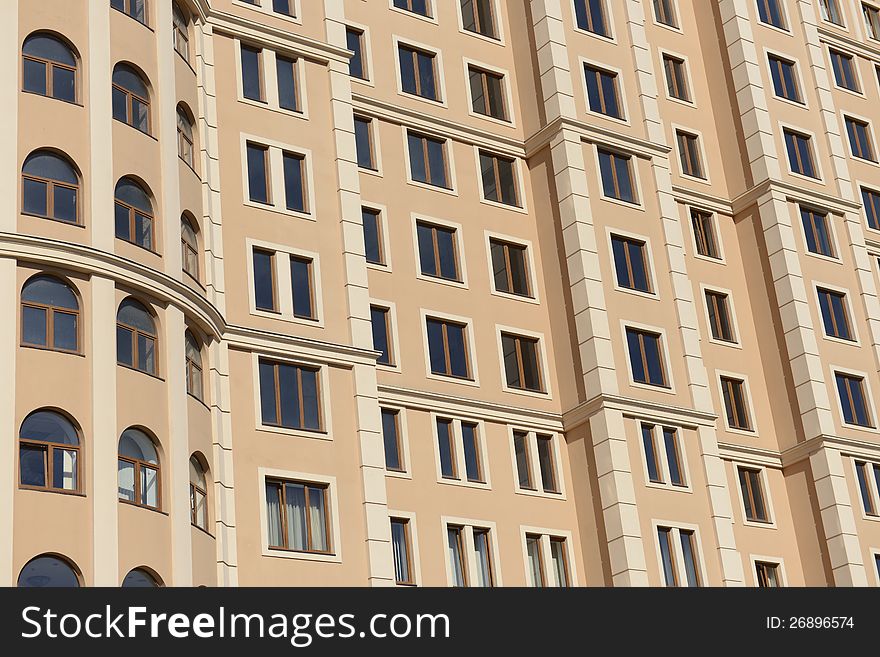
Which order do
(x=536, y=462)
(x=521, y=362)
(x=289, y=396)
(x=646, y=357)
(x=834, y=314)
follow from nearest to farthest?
(x=289, y=396) → (x=536, y=462) → (x=521, y=362) → (x=646, y=357) → (x=834, y=314)

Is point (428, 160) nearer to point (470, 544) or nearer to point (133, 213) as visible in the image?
point (470, 544)

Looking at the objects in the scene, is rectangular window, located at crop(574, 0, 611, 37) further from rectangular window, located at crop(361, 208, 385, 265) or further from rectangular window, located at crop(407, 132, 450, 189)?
rectangular window, located at crop(361, 208, 385, 265)

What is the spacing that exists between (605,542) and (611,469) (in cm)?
219

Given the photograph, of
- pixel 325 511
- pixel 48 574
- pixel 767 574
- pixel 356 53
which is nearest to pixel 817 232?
pixel 767 574

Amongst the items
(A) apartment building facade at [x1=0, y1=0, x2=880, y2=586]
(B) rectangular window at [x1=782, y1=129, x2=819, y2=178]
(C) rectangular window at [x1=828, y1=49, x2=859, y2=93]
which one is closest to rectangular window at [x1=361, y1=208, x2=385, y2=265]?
(A) apartment building facade at [x1=0, y1=0, x2=880, y2=586]

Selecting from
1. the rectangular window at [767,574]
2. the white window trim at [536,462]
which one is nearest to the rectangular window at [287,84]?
the white window trim at [536,462]

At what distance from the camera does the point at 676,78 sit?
55.8 m

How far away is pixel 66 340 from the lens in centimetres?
3269

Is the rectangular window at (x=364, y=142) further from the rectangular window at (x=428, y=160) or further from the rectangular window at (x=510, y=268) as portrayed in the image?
the rectangular window at (x=510, y=268)

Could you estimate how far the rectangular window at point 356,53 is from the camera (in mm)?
46662

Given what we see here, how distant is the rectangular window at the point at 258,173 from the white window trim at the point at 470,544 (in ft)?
34.8

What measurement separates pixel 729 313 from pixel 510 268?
31.7 ft

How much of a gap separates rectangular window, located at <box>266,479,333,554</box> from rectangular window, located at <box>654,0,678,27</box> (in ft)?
90.0

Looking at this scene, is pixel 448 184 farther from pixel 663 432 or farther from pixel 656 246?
pixel 663 432
